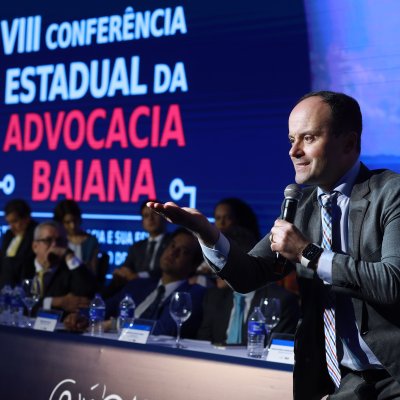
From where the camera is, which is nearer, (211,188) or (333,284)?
(333,284)

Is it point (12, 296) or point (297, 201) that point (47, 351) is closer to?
point (12, 296)

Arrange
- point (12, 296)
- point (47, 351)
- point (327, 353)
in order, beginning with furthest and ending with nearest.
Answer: point (12, 296) → point (47, 351) → point (327, 353)

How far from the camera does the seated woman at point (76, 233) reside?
6.25 m

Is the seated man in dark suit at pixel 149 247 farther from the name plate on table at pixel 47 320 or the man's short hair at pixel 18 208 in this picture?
the name plate on table at pixel 47 320

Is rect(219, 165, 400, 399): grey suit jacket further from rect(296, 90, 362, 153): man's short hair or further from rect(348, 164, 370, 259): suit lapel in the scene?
rect(296, 90, 362, 153): man's short hair

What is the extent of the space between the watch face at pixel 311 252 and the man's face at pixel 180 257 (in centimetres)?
241

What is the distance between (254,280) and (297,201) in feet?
0.71

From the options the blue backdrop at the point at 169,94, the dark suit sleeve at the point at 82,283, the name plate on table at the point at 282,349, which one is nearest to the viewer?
the name plate on table at the point at 282,349

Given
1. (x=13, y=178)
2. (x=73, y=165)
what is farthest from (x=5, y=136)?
(x=73, y=165)

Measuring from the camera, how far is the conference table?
8.80ft

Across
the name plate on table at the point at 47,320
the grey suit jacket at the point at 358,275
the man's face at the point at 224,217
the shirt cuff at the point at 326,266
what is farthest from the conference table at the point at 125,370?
the man's face at the point at 224,217

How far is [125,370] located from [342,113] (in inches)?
59.1

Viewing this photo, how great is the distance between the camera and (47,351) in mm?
3283

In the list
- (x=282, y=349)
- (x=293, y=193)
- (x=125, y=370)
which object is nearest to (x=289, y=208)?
(x=293, y=193)
